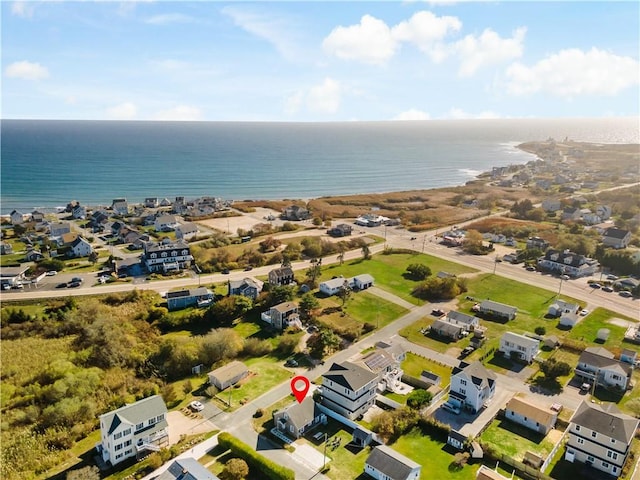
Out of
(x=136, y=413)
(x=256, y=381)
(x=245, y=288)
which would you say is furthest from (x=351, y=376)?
(x=245, y=288)

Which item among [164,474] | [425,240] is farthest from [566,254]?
[164,474]

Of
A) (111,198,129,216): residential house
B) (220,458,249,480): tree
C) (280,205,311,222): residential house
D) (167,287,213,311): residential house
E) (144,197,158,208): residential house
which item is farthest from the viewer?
(144,197,158,208): residential house

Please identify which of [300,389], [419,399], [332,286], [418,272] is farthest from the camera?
[418,272]

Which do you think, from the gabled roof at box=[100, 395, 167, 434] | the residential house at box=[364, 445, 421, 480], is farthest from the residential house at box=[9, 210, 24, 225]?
the residential house at box=[364, 445, 421, 480]

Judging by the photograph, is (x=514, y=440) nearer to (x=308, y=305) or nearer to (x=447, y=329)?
(x=447, y=329)

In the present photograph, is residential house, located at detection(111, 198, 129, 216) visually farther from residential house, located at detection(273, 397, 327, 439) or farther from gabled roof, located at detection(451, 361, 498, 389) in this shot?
gabled roof, located at detection(451, 361, 498, 389)

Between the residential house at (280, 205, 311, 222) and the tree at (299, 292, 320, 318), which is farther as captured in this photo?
the residential house at (280, 205, 311, 222)

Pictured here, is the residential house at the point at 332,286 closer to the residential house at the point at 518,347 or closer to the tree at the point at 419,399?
the residential house at the point at 518,347
